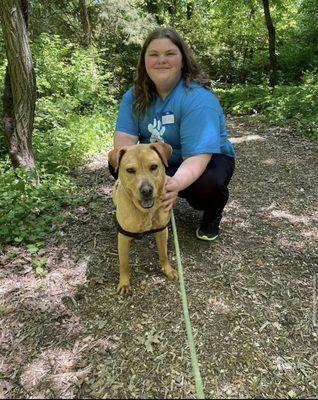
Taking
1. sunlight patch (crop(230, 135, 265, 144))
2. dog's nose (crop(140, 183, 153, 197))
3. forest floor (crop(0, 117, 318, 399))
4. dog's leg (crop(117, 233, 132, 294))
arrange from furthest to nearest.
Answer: sunlight patch (crop(230, 135, 265, 144)) → dog's leg (crop(117, 233, 132, 294)) → dog's nose (crop(140, 183, 153, 197)) → forest floor (crop(0, 117, 318, 399))

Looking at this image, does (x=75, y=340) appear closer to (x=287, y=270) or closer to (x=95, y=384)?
(x=95, y=384)

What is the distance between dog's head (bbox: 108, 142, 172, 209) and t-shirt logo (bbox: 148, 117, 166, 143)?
622mm

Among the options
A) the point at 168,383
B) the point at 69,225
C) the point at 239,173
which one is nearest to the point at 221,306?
the point at 168,383

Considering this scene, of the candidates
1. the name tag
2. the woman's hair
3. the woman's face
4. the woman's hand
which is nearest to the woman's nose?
the woman's face

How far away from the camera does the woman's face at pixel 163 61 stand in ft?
9.55

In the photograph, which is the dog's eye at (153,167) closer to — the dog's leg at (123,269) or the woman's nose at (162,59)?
the dog's leg at (123,269)

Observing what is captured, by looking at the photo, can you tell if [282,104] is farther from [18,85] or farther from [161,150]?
[161,150]

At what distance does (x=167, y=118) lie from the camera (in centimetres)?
308

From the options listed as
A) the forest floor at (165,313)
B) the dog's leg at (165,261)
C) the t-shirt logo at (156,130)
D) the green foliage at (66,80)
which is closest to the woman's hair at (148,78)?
the t-shirt logo at (156,130)

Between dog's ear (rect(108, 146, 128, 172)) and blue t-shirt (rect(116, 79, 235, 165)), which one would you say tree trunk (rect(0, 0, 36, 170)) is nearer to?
blue t-shirt (rect(116, 79, 235, 165))

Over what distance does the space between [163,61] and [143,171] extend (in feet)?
3.60

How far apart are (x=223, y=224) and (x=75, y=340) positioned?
6.89 feet

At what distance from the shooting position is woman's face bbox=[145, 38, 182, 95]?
291 cm

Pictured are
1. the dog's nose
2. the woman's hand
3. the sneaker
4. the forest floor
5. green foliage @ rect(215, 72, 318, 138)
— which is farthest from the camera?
green foliage @ rect(215, 72, 318, 138)
